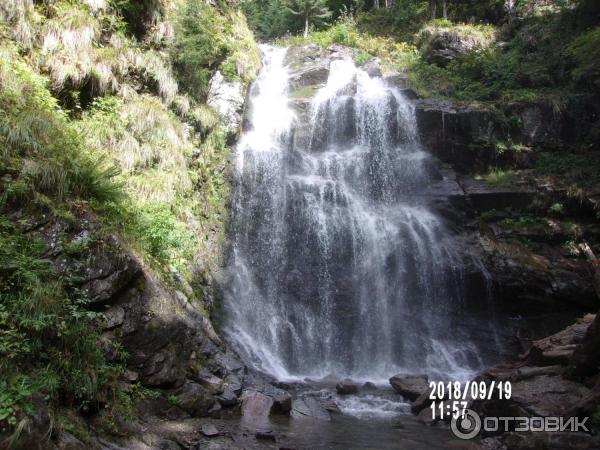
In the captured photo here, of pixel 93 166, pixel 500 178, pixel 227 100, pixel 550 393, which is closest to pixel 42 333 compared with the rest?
pixel 93 166

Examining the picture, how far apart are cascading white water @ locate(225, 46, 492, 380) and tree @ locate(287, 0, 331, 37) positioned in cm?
1551

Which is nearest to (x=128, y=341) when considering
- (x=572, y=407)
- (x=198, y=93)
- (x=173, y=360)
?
(x=173, y=360)

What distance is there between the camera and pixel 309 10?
31.3m

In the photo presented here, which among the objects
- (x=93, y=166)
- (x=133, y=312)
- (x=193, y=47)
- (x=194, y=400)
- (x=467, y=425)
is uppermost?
(x=193, y=47)

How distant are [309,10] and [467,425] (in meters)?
30.0

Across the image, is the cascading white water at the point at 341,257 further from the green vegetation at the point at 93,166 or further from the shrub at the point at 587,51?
the shrub at the point at 587,51

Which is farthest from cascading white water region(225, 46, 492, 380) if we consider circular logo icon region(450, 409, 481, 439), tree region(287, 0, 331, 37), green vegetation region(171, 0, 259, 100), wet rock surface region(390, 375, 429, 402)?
tree region(287, 0, 331, 37)

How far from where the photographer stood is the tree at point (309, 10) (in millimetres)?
30844

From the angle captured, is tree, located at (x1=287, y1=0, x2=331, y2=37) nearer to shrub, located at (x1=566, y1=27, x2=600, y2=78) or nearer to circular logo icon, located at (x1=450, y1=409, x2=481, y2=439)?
shrub, located at (x1=566, y1=27, x2=600, y2=78)

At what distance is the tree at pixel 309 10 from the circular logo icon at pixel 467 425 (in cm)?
2783

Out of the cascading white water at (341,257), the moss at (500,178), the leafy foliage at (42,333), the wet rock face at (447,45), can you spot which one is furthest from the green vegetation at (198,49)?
the wet rock face at (447,45)

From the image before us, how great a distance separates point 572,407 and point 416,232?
9.32 metres

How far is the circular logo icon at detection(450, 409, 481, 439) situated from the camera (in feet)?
25.9

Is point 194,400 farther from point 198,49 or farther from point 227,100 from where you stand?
point 227,100
